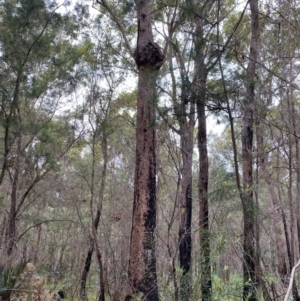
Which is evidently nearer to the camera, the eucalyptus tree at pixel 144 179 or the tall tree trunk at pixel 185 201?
the eucalyptus tree at pixel 144 179

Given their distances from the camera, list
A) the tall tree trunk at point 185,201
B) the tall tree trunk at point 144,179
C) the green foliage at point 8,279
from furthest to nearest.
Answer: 1. the tall tree trunk at point 185,201
2. the tall tree trunk at point 144,179
3. the green foliage at point 8,279

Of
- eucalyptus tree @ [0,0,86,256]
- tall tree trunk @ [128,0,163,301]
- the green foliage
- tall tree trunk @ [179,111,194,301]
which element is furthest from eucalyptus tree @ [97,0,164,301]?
eucalyptus tree @ [0,0,86,256]

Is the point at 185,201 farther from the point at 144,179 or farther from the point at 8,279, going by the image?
the point at 8,279

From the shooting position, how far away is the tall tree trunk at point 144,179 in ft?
15.8

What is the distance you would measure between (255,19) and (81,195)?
7.48 metres

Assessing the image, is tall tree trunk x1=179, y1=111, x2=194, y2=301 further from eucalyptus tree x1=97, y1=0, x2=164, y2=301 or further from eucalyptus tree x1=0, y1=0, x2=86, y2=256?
eucalyptus tree x1=0, y1=0, x2=86, y2=256

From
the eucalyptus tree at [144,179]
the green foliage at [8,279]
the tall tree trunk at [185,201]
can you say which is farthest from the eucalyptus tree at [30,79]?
the tall tree trunk at [185,201]

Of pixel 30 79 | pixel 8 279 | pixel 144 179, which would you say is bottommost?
pixel 8 279

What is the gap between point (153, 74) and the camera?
436 centimetres

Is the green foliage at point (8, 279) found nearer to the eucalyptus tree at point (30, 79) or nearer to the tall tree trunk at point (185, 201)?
the eucalyptus tree at point (30, 79)

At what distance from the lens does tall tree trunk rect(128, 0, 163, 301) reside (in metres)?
4.82

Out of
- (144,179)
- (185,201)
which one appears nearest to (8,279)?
(144,179)

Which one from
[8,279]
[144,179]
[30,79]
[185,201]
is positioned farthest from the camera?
[185,201]

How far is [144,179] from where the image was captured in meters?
5.34
